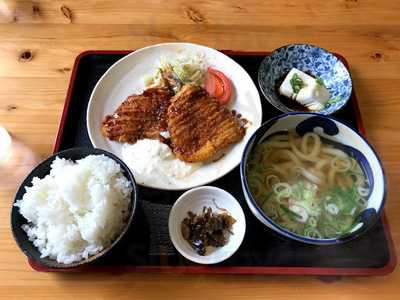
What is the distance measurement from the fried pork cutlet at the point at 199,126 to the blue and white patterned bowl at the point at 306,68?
0.72 ft

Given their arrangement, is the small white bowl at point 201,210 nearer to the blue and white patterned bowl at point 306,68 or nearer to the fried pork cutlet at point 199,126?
the fried pork cutlet at point 199,126

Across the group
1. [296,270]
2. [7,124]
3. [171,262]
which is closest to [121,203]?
[171,262]

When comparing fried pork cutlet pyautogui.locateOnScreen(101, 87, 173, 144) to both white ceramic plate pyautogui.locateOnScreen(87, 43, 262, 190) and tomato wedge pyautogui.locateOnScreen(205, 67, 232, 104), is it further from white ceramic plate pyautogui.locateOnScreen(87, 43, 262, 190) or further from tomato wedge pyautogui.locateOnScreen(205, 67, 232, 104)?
tomato wedge pyautogui.locateOnScreen(205, 67, 232, 104)

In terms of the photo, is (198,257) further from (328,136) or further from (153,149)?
(328,136)

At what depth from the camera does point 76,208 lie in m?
1.29

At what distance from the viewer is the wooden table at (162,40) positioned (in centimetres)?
157

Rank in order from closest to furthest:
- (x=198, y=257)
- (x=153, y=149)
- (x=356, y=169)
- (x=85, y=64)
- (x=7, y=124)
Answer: (x=198, y=257)
(x=356, y=169)
(x=153, y=149)
(x=7, y=124)
(x=85, y=64)

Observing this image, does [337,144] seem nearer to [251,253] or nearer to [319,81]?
[319,81]

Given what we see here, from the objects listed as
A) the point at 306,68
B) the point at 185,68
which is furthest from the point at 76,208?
the point at 306,68

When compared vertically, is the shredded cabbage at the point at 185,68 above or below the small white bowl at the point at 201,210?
above

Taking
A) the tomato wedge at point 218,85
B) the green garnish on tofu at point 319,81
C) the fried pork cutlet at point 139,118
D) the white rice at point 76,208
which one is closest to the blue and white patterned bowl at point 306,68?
the green garnish on tofu at point 319,81

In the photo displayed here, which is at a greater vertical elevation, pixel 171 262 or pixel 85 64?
pixel 85 64

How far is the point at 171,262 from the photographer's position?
1.37 meters

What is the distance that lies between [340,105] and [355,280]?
73cm
